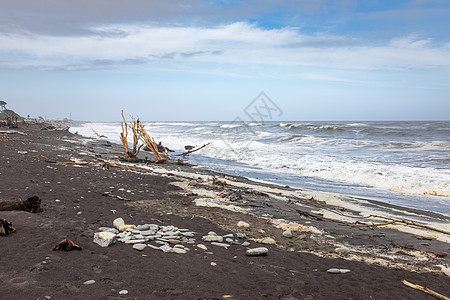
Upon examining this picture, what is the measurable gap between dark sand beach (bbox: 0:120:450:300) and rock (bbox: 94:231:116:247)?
0.22 feet

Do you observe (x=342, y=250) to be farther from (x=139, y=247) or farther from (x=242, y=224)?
(x=139, y=247)

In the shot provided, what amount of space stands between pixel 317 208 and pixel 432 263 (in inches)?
115

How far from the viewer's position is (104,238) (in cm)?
340

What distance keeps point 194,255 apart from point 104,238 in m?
0.98

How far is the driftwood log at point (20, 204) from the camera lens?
155 inches


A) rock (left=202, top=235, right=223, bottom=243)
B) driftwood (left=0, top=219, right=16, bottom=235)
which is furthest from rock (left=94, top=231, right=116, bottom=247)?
rock (left=202, top=235, right=223, bottom=243)

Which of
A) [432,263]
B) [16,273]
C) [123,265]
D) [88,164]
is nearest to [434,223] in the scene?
[432,263]

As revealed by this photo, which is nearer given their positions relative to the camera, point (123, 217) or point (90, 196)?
point (123, 217)

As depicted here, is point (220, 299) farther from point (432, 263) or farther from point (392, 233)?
point (392, 233)

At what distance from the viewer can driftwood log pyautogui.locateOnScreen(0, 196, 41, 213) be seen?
395cm

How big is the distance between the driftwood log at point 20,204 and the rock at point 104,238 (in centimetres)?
116

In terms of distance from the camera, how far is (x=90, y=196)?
17.7 feet

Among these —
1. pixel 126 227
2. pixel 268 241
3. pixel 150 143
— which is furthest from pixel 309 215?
pixel 150 143

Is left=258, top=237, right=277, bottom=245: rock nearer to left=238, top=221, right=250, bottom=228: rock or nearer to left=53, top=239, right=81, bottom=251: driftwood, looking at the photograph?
left=238, top=221, right=250, bottom=228: rock
